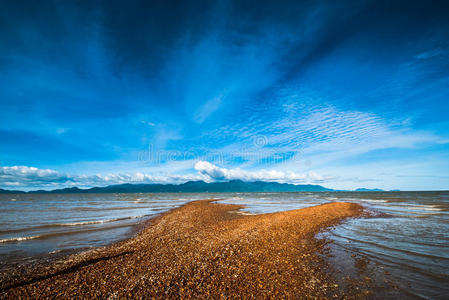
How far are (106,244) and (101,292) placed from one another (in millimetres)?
7711

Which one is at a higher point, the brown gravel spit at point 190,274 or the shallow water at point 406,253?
the brown gravel spit at point 190,274

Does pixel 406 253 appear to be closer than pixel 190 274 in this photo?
No

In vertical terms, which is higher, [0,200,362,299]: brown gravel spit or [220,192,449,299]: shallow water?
[0,200,362,299]: brown gravel spit

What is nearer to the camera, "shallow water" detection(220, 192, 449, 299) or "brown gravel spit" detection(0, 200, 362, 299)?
→ "brown gravel spit" detection(0, 200, 362, 299)

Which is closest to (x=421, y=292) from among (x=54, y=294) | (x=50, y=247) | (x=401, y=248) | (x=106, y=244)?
(x=401, y=248)

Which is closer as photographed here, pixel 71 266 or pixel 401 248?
pixel 71 266

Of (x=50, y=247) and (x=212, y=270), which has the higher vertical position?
(x=212, y=270)

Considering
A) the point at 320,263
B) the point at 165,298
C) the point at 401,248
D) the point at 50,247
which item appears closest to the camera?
the point at 165,298

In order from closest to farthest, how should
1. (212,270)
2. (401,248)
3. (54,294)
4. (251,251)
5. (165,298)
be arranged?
(165,298)
(54,294)
(212,270)
(251,251)
(401,248)

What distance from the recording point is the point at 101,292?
239 inches

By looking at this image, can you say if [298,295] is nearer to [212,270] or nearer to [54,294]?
[212,270]

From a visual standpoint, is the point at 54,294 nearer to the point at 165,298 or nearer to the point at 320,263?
the point at 165,298

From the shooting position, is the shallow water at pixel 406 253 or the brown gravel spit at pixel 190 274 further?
the shallow water at pixel 406 253

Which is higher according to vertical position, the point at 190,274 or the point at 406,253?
the point at 190,274
